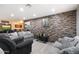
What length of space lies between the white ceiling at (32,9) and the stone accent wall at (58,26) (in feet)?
0.29

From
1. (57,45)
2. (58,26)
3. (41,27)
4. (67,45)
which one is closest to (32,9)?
(41,27)

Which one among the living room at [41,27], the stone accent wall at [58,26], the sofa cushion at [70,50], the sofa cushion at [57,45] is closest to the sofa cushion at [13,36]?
the living room at [41,27]

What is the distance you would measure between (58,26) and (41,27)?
11.7 inches

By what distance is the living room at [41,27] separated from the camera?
2080 mm

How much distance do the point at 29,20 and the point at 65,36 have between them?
68cm

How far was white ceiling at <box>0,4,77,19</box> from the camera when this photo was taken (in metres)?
2.05

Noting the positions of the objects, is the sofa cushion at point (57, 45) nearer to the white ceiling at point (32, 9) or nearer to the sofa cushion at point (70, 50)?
the sofa cushion at point (70, 50)

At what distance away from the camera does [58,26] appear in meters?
2.20

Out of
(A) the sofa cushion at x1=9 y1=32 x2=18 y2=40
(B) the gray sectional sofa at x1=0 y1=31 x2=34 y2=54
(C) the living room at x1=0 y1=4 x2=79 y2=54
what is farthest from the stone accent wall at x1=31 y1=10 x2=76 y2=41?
(A) the sofa cushion at x1=9 y1=32 x2=18 y2=40

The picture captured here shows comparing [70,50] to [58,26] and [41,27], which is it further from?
[41,27]

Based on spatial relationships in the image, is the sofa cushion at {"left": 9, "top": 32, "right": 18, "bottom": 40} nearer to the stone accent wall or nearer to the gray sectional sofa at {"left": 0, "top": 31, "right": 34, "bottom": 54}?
the gray sectional sofa at {"left": 0, "top": 31, "right": 34, "bottom": 54}

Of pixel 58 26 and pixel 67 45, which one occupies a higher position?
pixel 58 26
